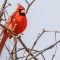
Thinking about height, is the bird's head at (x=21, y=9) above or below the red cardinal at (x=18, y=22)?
above

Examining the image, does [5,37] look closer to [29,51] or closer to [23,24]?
[23,24]

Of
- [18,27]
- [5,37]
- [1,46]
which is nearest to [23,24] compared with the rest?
[18,27]

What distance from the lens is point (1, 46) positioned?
114 cm

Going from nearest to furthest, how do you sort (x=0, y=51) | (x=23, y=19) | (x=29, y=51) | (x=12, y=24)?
(x=29, y=51) < (x=0, y=51) < (x=12, y=24) < (x=23, y=19)

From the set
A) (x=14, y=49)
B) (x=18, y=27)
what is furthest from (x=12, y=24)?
(x=14, y=49)

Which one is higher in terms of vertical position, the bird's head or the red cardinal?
the bird's head

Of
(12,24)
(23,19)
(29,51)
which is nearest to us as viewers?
(29,51)

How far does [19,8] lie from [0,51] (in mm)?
454

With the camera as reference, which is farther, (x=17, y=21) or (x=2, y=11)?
(x=17, y=21)

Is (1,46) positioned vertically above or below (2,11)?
below

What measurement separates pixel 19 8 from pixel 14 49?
0.47 meters

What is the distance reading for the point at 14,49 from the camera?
3.44ft

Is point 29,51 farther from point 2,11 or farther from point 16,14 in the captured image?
point 16,14

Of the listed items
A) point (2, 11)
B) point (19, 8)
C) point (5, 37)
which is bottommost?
point (5, 37)
